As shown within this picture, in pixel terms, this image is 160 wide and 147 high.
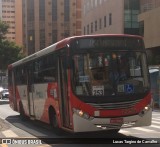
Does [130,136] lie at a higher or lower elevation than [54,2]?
lower

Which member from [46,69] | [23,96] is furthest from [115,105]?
[23,96]

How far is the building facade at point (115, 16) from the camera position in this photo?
67312 millimetres

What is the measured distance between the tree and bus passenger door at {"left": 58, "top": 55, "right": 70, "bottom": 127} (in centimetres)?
4234

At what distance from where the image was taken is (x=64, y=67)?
43.3 feet

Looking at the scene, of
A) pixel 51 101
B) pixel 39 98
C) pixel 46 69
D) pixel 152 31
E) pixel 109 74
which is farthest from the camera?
pixel 152 31

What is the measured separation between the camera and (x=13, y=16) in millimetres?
138750

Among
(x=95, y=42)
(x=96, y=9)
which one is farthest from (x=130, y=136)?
(x=96, y=9)

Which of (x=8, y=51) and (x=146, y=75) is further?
(x=8, y=51)

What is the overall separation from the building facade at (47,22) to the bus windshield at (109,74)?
121499 mm

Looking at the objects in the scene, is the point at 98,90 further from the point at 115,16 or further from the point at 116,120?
the point at 115,16

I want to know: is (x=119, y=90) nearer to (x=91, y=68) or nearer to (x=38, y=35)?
(x=91, y=68)

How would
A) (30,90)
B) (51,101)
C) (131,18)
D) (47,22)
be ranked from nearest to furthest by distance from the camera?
(51,101) < (30,90) < (131,18) < (47,22)

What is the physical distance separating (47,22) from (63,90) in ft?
402

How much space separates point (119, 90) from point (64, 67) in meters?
1.77
